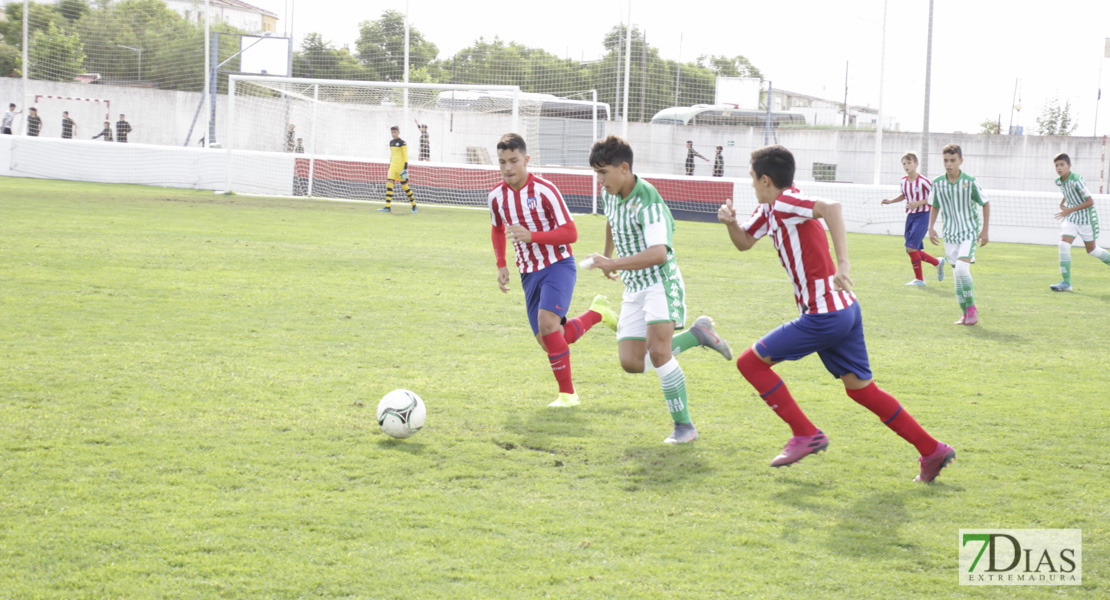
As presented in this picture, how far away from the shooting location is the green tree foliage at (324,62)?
3294 cm

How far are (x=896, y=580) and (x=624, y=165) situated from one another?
2821mm

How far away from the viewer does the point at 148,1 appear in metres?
39.7

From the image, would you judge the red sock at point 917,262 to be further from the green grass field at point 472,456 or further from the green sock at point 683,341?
the green sock at point 683,341

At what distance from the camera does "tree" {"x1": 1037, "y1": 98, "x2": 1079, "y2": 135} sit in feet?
123

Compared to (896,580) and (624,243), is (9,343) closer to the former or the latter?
(624,243)

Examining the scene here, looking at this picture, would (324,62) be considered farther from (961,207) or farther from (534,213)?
(534,213)

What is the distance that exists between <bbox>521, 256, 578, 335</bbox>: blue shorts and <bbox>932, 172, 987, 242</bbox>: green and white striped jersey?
636cm

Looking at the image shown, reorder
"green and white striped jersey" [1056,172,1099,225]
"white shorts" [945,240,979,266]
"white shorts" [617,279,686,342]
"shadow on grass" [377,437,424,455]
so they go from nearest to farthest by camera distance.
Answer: "shadow on grass" [377,437,424,455] < "white shorts" [617,279,686,342] < "white shorts" [945,240,979,266] < "green and white striped jersey" [1056,172,1099,225]

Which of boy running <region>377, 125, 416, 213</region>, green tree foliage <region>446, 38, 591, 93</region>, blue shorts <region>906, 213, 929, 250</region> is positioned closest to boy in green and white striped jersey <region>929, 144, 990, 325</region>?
blue shorts <region>906, 213, 929, 250</region>

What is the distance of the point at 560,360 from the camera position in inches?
250

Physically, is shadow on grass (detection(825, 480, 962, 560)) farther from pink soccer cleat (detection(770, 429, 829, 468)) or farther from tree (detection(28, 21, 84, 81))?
tree (detection(28, 21, 84, 81))

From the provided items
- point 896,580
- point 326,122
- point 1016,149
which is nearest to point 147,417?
point 896,580

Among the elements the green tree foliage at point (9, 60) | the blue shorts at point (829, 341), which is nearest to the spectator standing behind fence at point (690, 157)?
the blue shorts at point (829, 341)

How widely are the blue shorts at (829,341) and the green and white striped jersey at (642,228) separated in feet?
3.03
